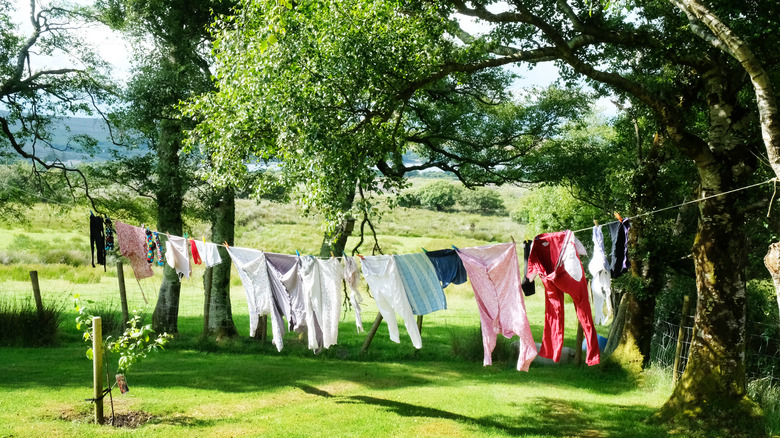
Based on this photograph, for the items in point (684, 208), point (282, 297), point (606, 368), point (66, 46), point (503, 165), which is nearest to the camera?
point (282, 297)

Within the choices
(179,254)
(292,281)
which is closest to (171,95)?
(179,254)

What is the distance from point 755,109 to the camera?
28.2ft

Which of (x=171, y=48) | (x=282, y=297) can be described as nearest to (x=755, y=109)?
(x=282, y=297)

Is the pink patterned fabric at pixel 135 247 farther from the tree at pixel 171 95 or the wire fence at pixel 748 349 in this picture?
the wire fence at pixel 748 349

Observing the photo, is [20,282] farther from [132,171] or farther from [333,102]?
[333,102]

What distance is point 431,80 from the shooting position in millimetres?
9180

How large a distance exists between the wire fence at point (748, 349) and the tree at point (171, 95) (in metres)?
10.2

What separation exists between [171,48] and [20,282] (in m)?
14.6

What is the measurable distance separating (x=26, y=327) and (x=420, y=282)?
399 inches

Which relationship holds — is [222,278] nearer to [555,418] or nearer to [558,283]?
[555,418]

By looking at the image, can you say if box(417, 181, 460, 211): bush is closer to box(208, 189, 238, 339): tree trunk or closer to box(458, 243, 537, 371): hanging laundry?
box(208, 189, 238, 339): tree trunk

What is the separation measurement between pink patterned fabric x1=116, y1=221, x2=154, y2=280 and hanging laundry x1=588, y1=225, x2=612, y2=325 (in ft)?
24.8

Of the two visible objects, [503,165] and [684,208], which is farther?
[503,165]

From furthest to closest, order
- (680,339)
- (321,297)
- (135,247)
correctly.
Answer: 1. (135,247)
2. (680,339)
3. (321,297)
